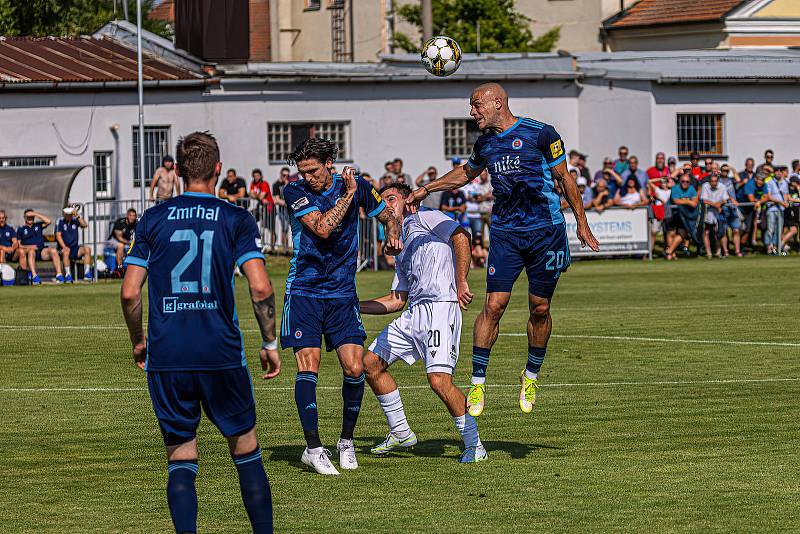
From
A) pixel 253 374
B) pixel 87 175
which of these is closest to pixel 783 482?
pixel 253 374

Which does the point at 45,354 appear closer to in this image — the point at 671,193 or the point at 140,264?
the point at 140,264

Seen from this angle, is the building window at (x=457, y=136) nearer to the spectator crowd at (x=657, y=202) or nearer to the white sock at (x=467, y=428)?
the spectator crowd at (x=657, y=202)

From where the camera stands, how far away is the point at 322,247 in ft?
31.6

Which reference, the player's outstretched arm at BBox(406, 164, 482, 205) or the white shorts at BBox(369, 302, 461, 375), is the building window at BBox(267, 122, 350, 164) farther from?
the white shorts at BBox(369, 302, 461, 375)

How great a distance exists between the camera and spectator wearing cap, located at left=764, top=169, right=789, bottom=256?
1289 inches

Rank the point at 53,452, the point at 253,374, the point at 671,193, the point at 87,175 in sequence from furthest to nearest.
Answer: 1. the point at 87,175
2. the point at 671,193
3. the point at 253,374
4. the point at 53,452

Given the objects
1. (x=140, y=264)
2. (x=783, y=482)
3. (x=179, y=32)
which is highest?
(x=179, y=32)

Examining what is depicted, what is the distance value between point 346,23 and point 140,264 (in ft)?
201

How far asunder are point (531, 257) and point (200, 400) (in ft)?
14.2

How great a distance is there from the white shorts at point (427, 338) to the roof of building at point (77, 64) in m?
28.3

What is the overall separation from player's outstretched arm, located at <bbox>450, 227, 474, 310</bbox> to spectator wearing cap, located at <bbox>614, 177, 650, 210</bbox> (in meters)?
22.5

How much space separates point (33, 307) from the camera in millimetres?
23625

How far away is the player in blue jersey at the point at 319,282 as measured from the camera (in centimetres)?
955

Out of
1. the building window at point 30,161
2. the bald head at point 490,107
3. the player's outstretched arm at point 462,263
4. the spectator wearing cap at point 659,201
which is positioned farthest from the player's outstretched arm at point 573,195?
the building window at point 30,161
